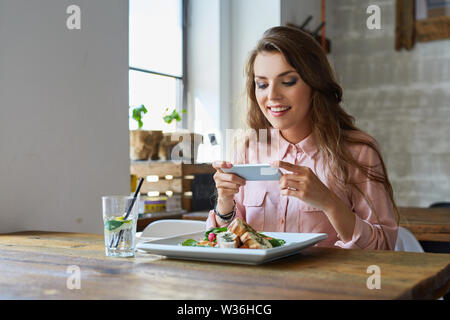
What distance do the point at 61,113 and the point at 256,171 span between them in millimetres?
974

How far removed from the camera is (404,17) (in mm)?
4590

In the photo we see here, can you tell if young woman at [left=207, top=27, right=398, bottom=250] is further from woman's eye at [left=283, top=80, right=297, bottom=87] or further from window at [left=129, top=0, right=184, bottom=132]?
window at [left=129, top=0, right=184, bottom=132]

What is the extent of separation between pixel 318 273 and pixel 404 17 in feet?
13.4

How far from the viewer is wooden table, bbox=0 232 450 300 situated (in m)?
0.90

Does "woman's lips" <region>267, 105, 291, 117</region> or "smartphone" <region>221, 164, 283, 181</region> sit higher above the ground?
"woman's lips" <region>267, 105, 291, 117</region>

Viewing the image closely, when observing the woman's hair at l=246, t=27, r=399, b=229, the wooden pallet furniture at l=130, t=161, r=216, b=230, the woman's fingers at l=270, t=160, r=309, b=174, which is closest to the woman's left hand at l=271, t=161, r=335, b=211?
the woman's fingers at l=270, t=160, r=309, b=174

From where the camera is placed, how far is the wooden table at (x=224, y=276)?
35.4 inches

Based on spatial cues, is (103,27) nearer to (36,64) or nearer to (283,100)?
(36,64)

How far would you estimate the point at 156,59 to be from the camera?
3.56 meters

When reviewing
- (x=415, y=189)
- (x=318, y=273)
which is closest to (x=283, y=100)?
(x=318, y=273)

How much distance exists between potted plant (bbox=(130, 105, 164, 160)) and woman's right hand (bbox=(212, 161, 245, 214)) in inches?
60.7

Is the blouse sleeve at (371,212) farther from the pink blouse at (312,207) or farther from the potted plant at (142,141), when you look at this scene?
the potted plant at (142,141)

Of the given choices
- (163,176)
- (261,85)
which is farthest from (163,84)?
(261,85)

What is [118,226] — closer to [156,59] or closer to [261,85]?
[261,85]
